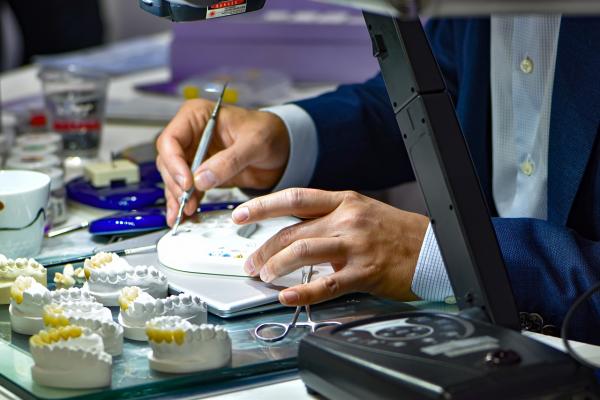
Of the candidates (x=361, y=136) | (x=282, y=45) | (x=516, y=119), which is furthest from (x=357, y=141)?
(x=282, y=45)

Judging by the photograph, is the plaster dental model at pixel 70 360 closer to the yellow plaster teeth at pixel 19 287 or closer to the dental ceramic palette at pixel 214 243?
the yellow plaster teeth at pixel 19 287

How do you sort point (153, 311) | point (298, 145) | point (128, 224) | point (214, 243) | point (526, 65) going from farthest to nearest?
point (298, 145) < point (526, 65) < point (128, 224) < point (214, 243) < point (153, 311)

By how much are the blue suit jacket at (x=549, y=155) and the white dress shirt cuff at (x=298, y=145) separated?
2 cm

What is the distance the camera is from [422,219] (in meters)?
1.17

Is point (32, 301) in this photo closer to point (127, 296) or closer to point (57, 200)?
point (127, 296)

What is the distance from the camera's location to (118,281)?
1052mm

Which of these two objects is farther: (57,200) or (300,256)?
(57,200)

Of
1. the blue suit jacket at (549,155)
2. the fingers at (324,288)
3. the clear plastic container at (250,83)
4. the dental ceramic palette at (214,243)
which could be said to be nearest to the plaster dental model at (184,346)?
A: the fingers at (324,288)

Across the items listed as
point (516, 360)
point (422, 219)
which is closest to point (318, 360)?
point (516, 360)

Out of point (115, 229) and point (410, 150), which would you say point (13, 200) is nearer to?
point (115, 229)

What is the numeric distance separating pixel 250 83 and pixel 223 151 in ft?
2.82

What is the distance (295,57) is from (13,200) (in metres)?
1.32

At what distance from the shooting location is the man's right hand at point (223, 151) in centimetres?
136

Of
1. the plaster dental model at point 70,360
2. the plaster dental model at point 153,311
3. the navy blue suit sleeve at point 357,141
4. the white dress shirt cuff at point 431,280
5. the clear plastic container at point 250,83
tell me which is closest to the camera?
the plaster dental model at point 70,360
